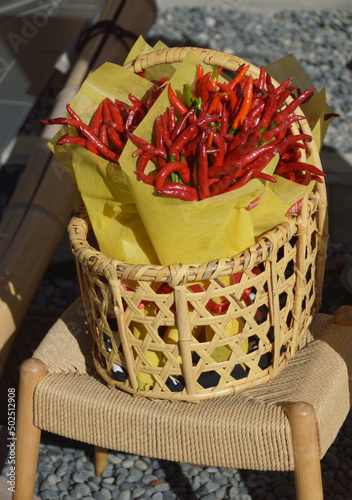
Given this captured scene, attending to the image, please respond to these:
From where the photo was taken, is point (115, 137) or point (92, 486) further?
point (92, 486)

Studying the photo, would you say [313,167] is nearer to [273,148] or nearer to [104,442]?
[273,148]

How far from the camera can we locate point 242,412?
1.08m

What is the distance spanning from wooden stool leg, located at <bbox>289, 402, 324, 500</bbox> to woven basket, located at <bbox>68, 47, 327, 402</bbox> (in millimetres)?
146

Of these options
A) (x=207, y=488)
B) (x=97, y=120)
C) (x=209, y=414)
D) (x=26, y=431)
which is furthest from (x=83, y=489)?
(x=97, y=120)

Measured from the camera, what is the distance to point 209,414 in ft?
3.57

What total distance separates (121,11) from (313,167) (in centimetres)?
182

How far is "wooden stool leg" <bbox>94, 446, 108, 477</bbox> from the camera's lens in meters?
1.66

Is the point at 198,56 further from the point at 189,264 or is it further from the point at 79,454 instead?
the point at 79,454

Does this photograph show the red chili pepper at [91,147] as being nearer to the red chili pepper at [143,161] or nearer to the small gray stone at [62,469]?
the red chili pepper at [143,161]

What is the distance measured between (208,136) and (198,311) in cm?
30

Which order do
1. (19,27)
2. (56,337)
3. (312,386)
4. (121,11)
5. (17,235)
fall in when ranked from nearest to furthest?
1. (312,386)
2. (56,337)
3. (17,235)
4. (121,11)
5. (19,27)

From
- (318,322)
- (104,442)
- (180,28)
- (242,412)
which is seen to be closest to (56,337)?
(104,442)

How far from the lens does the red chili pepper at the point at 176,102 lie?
102cm

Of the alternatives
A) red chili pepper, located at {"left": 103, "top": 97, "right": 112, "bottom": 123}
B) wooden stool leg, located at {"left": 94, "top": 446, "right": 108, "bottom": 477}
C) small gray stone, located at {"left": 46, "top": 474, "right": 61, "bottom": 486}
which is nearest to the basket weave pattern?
red chili pepper, located at {"left": 103, "top": 97, "right": 112, "bottom": 123}
